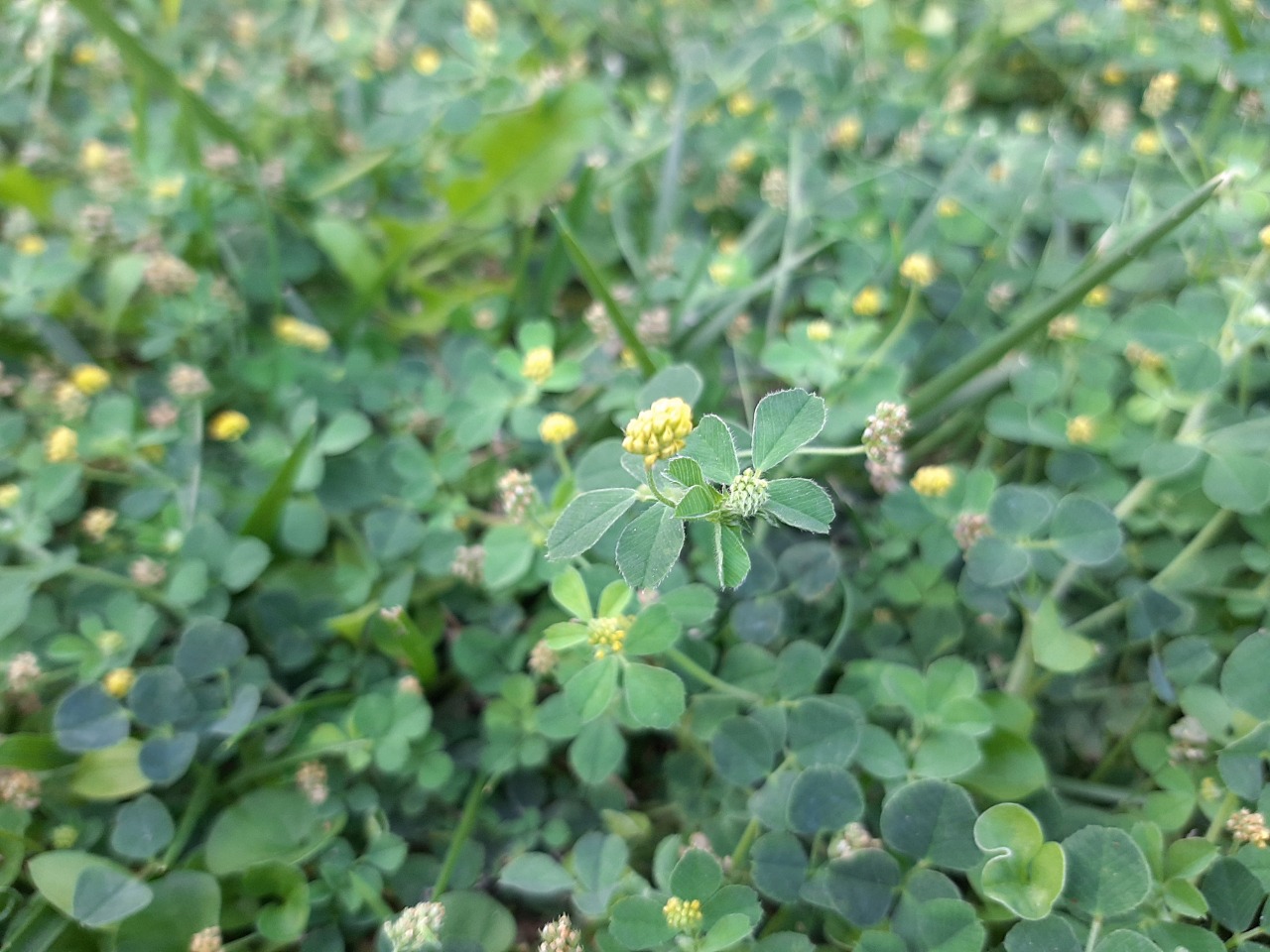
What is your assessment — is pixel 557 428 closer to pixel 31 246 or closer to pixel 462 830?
pixel 462 830

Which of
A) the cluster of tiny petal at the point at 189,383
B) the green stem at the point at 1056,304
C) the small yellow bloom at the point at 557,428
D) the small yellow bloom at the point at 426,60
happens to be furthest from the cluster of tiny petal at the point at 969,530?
the small yellow bloom at the point at 426,60

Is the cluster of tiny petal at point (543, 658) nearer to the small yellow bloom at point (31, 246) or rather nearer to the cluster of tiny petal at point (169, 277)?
the cluster of tiny petal at point (169, 277)

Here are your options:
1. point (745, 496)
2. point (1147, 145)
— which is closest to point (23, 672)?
point (745, 496)

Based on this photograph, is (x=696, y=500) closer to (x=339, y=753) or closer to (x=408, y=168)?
(x=339, y=753)

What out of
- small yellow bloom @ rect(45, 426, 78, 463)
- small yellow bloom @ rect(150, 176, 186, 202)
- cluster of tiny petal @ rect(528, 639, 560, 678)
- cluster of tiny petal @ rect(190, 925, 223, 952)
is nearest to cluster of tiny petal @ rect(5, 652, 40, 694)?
small yellow bloom @ rect(45, 426, 78, 463)

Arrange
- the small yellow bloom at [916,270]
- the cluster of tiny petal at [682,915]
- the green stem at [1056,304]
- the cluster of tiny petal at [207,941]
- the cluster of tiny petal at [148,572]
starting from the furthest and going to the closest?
the small yellow bloom at [916,270]
the cluster of tiny petal at [148,572]
the green stem at [1056,304]
the cluster of tiny petal at [207,941]
the cluster of tiny petal at [682,915]

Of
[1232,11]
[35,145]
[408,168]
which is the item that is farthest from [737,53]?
[35,145]
